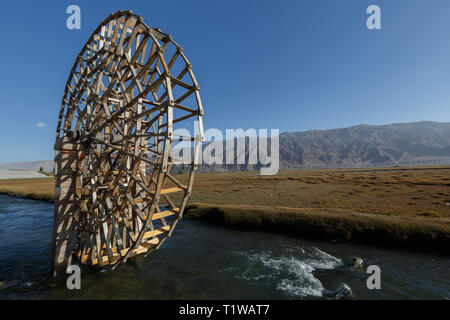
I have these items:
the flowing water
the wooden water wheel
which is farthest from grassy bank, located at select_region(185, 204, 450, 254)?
the wooden water wheel

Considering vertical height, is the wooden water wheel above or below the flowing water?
above

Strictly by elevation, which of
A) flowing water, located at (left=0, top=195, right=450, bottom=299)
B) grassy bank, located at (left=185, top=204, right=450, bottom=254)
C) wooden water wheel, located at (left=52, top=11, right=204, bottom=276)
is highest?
wooden water wheel, located at (left=52, top=11, right=204, bottom=276)

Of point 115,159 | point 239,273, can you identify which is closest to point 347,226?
point 239,273

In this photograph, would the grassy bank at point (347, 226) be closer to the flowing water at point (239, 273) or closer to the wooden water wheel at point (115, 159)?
the flowing water at point (239, 273)

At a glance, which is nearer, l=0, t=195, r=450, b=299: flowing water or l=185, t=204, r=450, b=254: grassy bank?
l=0, t=195, r=450, b=299: flowing water

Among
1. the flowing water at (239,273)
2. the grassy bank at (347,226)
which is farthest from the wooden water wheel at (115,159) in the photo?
the grassy bank at (347,226)

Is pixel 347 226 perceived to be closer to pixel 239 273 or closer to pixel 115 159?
pixel 239 273

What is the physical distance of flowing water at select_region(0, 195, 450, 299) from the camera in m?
10.5

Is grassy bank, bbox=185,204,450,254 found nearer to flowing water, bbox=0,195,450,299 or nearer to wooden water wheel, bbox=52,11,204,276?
flowing water, bbox=0,195,450,299

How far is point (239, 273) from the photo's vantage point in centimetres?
1241

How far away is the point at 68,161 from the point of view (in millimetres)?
11562

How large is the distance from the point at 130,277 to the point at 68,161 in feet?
24.3
